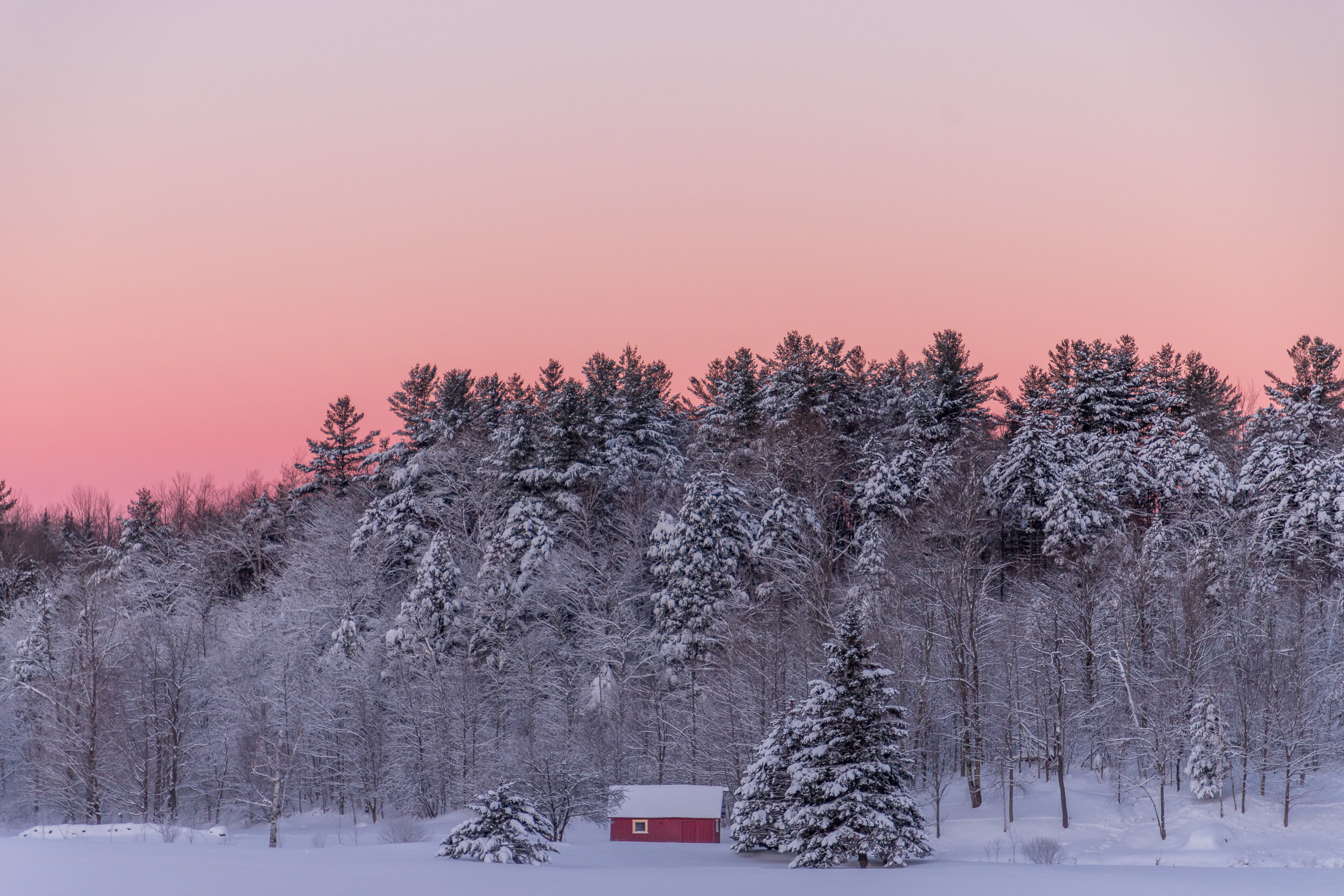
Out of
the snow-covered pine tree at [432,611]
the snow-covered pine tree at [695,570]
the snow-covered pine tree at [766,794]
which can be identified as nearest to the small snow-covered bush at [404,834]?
the snow-covered pine tree at [766,794]

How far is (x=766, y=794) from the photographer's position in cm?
3853

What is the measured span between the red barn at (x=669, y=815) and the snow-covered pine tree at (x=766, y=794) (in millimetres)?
5224

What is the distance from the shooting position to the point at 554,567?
198 ft

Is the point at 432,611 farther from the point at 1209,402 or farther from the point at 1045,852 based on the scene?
the point at 1209,402

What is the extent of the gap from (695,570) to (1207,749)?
23.4 meters

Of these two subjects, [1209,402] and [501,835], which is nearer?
[501,835]

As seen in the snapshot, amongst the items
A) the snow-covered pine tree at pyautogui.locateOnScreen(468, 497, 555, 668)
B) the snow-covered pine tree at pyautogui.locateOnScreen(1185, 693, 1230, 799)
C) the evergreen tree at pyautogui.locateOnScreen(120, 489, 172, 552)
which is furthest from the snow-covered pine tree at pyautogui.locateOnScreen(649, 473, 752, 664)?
the evergreen tree at pyautogui.locateOnScreen(120, 489, 172, 552)

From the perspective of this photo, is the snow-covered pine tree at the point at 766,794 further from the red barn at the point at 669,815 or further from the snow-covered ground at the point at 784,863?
the red barn at the point at 669,815

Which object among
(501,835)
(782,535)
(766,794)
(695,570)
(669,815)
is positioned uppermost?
(782,535)

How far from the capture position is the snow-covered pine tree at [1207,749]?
137 feet

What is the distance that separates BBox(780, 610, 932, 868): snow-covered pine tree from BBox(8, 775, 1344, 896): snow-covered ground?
3.54ft

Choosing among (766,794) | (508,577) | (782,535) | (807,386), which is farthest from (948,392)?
(766,794)

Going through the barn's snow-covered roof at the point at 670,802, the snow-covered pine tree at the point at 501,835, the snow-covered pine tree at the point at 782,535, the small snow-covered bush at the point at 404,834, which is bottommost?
the small snow-covered bush at the point at 404,834

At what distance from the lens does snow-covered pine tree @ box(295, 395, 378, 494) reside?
78.1 metres
